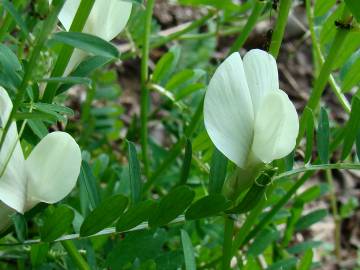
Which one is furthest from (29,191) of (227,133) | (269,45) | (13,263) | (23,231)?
(13,263)

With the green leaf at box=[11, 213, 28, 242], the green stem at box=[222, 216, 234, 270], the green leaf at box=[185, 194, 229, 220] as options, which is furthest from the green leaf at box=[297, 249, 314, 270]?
the green leaf at box=[11, 213, 28, 242]

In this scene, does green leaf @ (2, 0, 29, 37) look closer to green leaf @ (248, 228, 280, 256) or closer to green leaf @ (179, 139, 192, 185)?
green leaf @ (179, 139, 192, 185)

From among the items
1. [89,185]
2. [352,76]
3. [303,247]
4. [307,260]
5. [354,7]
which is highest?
[354,7]

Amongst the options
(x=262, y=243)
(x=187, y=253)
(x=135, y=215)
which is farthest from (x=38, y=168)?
(x=262, y=243)

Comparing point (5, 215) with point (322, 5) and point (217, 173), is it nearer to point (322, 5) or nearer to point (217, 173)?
point (217, 173)

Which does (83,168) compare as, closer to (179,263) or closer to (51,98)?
(51,98)

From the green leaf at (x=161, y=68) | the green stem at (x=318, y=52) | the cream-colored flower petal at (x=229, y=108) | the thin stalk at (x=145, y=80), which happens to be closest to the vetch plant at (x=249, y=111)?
the cream-colored flower petal at (x=229, y=108)
